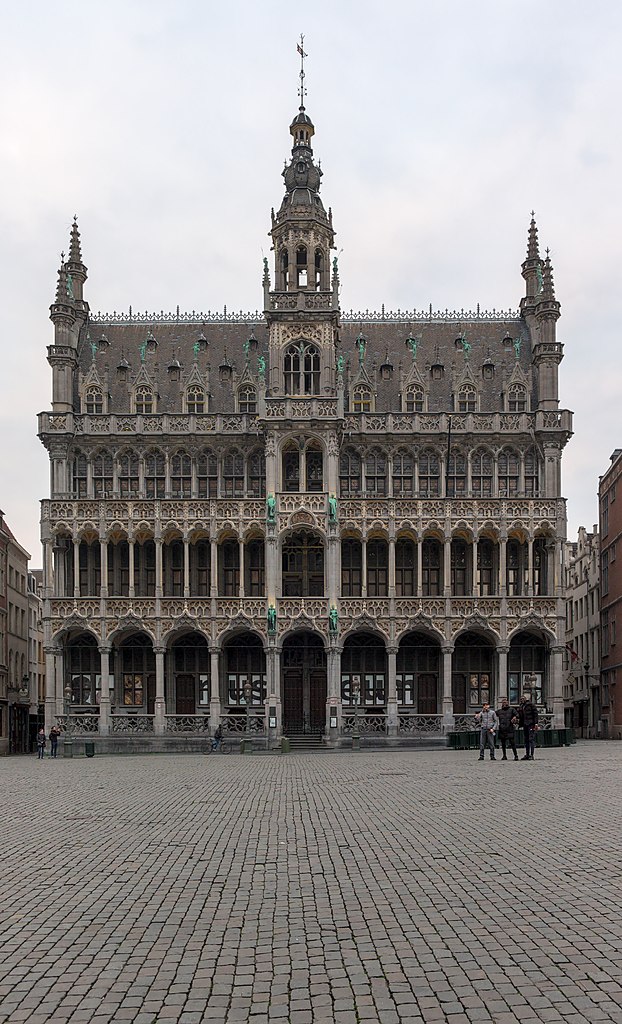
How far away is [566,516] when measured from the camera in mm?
73062

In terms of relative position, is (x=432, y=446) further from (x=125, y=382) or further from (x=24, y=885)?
(x=24, y=885)

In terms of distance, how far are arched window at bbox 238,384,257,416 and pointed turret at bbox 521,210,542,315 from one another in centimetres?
1995

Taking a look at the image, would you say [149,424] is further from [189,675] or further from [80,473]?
[189,675]

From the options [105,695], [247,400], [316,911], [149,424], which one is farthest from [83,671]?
[316,911]

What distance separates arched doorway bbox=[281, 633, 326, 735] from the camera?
74188mm

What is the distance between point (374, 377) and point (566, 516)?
1580 cm

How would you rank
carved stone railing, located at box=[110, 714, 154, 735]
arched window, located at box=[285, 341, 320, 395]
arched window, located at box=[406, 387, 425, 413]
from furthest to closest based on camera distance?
arched window, located at box=[406, 387, 425, 413] < arched window, located at box=[285, 341, 320, 395] < carved stone railing, located at box=[110, 714, 154, 735]

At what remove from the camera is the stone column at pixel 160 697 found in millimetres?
71375

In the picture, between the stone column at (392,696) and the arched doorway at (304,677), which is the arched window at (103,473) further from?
the stone column at (392,696)

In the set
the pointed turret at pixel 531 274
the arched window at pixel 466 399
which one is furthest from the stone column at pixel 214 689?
the pointed turret at pixel 531 274

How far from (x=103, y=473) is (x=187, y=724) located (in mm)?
17046

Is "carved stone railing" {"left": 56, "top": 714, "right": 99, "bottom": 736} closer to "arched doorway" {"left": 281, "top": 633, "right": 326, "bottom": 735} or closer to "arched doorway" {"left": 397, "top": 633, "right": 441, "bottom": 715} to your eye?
"arched doorway" {"left": 281, "top": 633, "right": 326, "bottom": 735}

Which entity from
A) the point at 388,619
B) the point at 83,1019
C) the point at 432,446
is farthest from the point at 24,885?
the point at 432,446

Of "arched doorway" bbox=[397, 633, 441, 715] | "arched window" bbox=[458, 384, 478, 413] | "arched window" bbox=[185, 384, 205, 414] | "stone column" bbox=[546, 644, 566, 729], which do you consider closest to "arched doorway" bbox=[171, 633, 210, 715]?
"arched doorway" bbox=[397, 633, 441, 715]
